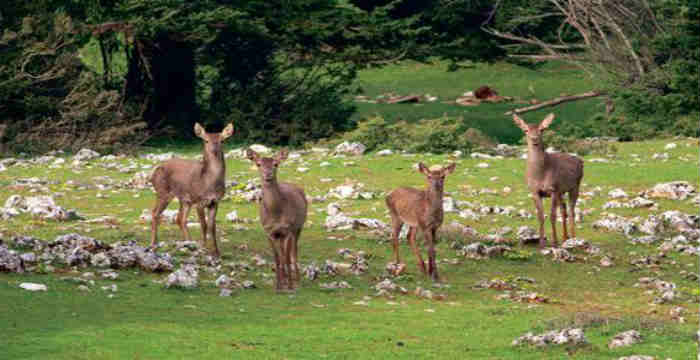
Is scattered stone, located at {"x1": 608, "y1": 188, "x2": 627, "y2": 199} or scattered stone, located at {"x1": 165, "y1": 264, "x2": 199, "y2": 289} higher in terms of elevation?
scattered stone, located at {"x1": 165, "y1": 264, "x2": 199, "y2": 289}

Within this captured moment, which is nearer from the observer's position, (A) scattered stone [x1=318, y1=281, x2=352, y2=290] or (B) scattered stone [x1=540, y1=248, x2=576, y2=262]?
(A) scattered stone [x1=318, y1=281, x2=352, y2=290]

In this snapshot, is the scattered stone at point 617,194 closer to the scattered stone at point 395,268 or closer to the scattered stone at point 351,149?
the scattered stone at point 395,268

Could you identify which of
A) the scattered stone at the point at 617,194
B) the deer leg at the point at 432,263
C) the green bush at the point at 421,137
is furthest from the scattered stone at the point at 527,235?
the green bush at the point at 421,137

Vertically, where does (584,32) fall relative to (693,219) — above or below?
above

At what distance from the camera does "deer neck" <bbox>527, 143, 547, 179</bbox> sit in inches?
672

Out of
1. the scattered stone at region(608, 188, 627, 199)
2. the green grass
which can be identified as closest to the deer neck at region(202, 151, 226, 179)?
the scattered stone at region(608, 188, 627, 199)

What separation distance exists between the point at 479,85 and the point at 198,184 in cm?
3275

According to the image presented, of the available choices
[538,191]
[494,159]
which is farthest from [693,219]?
[494,159]

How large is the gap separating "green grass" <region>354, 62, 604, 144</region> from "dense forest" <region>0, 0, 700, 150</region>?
10.9 ft

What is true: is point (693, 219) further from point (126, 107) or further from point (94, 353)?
point (126, 107)

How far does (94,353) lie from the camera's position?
367 inches

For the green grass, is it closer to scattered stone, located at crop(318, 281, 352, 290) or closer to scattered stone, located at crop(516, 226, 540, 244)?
scattered stone, located at crop(516, 226, 540, 244)

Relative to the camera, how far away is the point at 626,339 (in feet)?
Answer: 33.2

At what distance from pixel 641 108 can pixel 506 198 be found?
1415 centimetres
